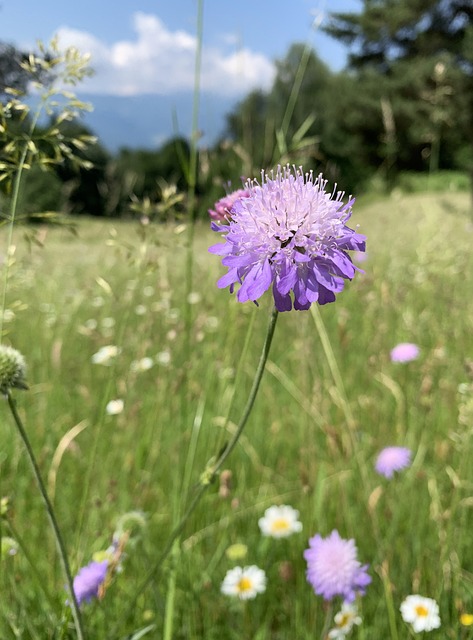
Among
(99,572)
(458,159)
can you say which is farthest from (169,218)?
(458,159)

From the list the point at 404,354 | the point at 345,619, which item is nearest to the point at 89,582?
the point at 345,619

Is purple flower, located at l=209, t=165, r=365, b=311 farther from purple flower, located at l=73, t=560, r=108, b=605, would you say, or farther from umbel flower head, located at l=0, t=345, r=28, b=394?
purple flower, located at l=73, t=560, r=108, b=605

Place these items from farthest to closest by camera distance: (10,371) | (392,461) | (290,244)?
(392,461) → (10,371) → (290,244)

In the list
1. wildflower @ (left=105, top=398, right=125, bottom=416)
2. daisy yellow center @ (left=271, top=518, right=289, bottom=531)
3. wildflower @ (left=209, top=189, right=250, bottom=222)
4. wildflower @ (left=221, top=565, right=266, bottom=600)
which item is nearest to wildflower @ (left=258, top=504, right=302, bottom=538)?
daisy yellow center @ (left=271, top=518, right=289, bottom=531)

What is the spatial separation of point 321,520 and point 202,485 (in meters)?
0.97

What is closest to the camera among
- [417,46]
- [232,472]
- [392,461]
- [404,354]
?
[392,461]

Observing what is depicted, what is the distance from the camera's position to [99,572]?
1113 mm

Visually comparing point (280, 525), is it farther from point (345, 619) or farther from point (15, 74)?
point (15, 74)

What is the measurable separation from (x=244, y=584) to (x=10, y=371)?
796 millimetres

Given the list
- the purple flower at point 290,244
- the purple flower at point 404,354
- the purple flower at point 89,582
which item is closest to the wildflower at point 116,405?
the purple flower at point 89,582

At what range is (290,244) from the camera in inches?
25.8

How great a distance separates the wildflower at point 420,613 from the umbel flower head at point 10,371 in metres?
0.78

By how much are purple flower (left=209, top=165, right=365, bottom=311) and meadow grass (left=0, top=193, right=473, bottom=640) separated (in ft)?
0.61

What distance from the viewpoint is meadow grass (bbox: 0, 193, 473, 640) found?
1.22m
